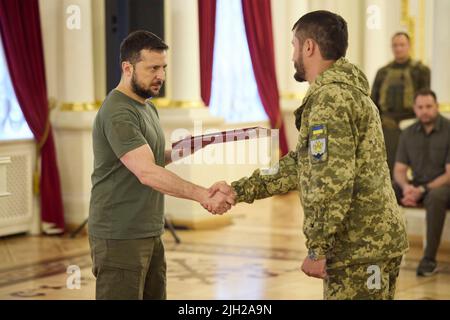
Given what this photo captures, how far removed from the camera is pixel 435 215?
6973 millimetres

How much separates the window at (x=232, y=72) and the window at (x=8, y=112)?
310cm

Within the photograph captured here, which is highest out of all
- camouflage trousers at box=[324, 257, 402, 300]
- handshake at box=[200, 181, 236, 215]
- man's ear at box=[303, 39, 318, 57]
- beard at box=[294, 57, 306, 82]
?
man's ear at box=[303, 39, 318, 57]

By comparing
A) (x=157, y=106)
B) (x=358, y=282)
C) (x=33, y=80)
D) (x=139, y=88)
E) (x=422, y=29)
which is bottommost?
(x=358, y=282)

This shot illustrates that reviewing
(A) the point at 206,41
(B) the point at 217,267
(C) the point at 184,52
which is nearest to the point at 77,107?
(C) the point at 184,52

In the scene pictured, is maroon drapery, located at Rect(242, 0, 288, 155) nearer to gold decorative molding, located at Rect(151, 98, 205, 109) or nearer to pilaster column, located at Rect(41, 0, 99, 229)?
gold decorative molding, located at Rect(151, 98, 205, 109)

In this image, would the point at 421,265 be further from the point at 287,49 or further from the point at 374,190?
the point at 287,49

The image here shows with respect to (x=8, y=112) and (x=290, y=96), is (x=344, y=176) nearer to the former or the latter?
(x=8, y=112)

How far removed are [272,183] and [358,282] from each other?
64 centimetres

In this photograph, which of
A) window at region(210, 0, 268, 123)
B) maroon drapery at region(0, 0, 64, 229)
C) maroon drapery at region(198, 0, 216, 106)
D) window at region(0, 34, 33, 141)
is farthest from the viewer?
window at region(210, 0, 268, 123)

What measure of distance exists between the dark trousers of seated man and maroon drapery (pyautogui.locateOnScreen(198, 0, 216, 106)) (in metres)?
3.54

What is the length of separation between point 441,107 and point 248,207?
3.10m

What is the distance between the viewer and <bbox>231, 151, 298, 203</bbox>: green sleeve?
3.62 meters

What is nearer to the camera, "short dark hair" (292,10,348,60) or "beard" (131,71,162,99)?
"short dark hair" (292,10,348,60)

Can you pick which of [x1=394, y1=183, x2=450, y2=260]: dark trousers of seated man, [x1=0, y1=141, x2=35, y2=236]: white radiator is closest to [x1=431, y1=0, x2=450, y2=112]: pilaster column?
[x1=394, y1=183, x2=450, y2=260]: dark trousers of seated man
